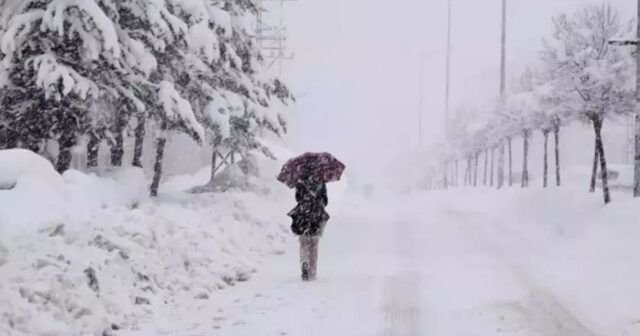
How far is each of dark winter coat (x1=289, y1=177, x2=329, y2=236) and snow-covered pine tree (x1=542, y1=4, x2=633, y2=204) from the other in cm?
1086

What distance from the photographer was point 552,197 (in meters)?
23.9

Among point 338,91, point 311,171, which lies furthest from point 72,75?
point 338,91

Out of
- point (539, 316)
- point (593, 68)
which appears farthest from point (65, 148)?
point (593, 68)

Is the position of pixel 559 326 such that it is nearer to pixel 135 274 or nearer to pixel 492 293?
pixel 492 293

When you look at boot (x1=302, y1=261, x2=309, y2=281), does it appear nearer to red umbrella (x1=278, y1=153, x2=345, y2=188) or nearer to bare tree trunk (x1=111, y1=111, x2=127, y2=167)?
red umbrella (x1=278, y1=153, x2=345, y2=188)

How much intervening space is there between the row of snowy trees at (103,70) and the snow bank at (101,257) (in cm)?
126

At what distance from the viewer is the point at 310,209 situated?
1052cm

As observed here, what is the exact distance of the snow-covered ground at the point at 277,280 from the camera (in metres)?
6.97

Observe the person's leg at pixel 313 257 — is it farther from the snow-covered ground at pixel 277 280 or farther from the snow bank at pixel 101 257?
the snow bank at pixel 101 257

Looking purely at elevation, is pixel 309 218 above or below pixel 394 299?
above

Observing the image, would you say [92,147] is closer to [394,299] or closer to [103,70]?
[103,70]

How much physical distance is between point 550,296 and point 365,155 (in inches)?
6777

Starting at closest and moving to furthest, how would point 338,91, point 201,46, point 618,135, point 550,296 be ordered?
point 550,296
point 201,46
point 618,135
point 338,91

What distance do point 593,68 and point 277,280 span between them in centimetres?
1217
